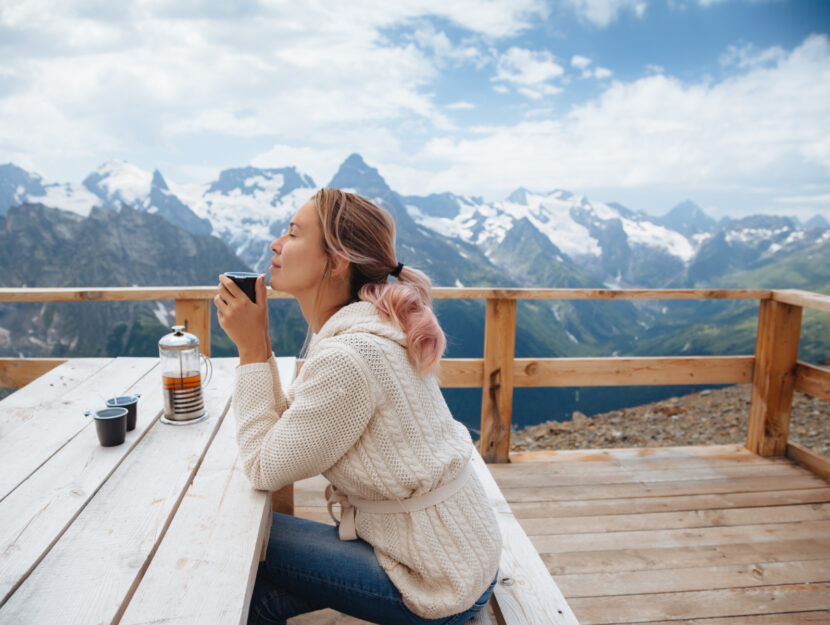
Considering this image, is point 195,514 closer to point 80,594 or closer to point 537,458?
point 80,594

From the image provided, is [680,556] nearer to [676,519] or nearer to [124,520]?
[676,519]

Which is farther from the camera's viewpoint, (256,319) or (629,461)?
(629,461)

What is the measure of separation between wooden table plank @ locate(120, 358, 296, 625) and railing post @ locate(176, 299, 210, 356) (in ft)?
5.73

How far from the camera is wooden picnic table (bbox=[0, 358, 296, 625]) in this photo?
0.81 meters

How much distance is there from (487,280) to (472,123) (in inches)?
2592

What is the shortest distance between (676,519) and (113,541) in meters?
2.57

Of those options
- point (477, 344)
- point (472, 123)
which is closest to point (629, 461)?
point (477, 344)

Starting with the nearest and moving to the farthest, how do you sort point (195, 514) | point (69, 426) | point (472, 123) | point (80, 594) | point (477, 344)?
1. point (80, 594)
2. point (195, 514)
3. point (69, 426)
4. point (477, 344)
5. point (472, 123)

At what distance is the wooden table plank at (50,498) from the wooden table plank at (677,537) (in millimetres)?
1794

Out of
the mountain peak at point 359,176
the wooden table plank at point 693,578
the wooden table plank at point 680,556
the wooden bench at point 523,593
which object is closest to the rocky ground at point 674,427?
the wooden table plank at point 680,556

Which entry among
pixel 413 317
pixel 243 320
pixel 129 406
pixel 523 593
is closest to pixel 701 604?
pixel 523 593

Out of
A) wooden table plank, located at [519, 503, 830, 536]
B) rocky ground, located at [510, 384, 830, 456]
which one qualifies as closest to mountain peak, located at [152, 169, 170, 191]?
rocky ground, located at [510, 384, 830, 456]

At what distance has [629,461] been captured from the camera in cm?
338

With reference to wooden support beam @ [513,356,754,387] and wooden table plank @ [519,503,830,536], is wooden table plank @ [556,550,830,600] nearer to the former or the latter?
wooden table plank @ [519,503,830,536]
